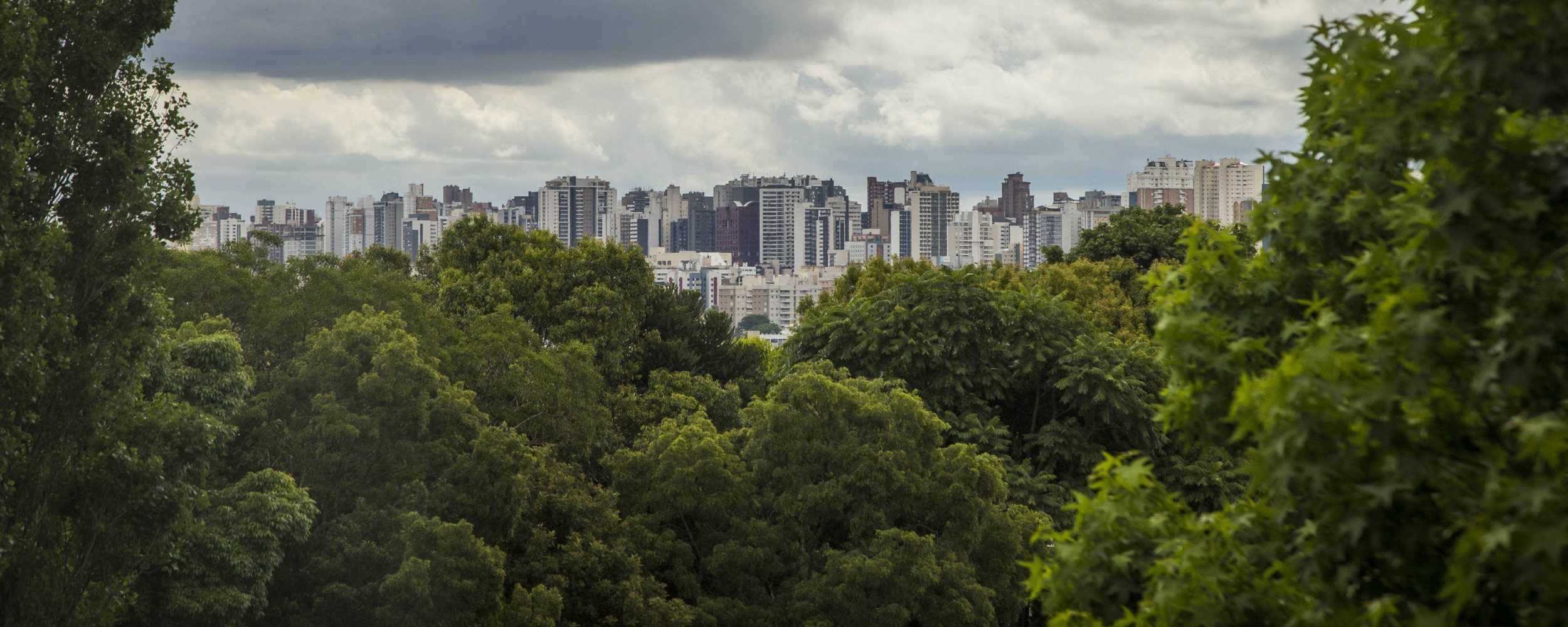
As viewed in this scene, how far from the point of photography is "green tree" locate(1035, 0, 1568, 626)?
4.66 metres

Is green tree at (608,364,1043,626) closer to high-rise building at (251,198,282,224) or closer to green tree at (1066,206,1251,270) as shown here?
green tree at (1066,206,1251,270)

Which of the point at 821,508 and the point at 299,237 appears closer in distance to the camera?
the point at 821,508

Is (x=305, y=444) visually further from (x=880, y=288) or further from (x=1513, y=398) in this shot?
(x=880, y=288)

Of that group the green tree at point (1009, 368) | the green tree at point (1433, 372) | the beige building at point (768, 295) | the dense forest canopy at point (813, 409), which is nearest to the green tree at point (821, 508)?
the dense forest canopy at point (813, 409)

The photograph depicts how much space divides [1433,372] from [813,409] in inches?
568

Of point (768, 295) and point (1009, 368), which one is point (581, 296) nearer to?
point (1009, 368)

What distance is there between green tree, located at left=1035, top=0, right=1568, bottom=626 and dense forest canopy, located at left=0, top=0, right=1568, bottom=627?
2 cm

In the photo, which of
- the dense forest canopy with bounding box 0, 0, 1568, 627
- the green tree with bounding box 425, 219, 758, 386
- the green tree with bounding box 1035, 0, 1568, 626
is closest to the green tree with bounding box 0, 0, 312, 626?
the dense forest canopy with bounding box 0, 0, 1568, 627

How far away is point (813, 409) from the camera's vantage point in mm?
19156

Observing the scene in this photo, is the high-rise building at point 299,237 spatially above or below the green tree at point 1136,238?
above

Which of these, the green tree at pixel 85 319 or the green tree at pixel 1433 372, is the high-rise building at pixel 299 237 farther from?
the green tree at pixel 1433 372

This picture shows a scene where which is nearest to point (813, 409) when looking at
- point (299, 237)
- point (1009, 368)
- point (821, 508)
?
point (821, 508)

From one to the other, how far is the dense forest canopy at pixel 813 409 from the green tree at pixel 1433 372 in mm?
17

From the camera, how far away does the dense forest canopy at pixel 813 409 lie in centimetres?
491
